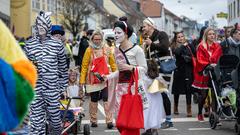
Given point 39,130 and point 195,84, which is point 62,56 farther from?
point 195,84

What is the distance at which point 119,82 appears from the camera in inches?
289

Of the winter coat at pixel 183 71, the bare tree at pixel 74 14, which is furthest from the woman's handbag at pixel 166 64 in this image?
the bare tree at pixel 74 14

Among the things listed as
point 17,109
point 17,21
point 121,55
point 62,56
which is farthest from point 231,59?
point 17,21

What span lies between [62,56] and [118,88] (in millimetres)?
893

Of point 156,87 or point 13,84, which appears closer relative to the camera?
point 13,84

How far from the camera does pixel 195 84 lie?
11.1 meters

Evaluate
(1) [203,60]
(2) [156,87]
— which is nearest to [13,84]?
(2) [156,87]

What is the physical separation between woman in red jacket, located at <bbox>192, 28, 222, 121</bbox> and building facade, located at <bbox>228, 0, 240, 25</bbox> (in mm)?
Result: 51266

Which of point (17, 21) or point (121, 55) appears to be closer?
point (121, 55)

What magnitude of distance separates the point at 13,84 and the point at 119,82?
454 centimetres

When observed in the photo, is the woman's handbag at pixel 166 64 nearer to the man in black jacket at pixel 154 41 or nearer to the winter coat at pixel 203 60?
the man in black jacket at pixel 154 41

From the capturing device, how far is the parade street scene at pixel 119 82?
3020mm

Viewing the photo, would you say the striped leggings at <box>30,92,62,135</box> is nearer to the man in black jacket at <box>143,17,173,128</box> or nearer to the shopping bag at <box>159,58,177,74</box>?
the man in black jacket at <box>143,17,173,128</box>

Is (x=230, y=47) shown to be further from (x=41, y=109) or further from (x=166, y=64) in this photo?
(x=41, y=109)
